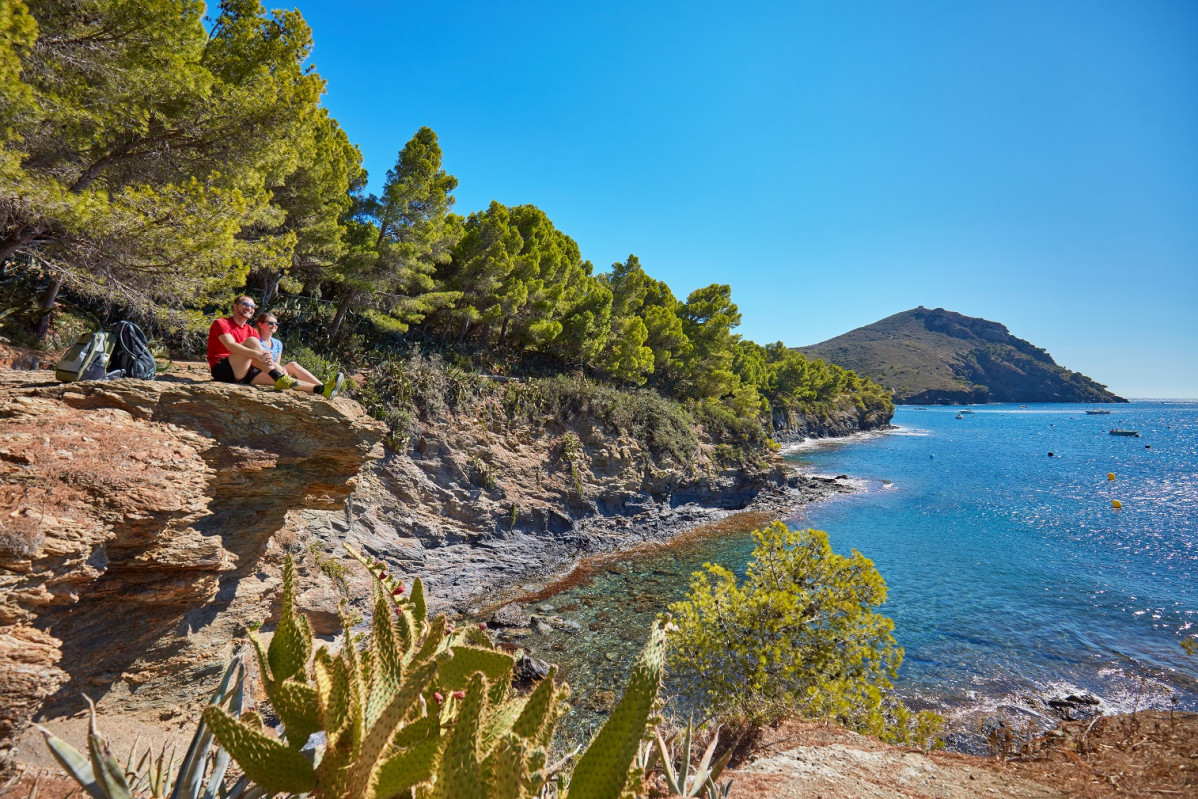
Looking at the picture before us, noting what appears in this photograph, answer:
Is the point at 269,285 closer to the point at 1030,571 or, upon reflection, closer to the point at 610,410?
the point at 610,410

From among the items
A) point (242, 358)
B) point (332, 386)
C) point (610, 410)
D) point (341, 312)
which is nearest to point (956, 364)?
point (610, 410)

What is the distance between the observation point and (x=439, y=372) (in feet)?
56.9

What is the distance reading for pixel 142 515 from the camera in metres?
4.24

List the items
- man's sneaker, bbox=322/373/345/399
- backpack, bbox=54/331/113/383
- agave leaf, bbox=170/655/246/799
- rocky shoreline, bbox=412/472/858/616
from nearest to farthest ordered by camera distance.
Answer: agave leaf, bbox=170/655/246/799
backpack, bbox=54/331/113/383
man's sneaker, bbox=322/373/345/399
rocky shoreline, bbox=412/472/858/616

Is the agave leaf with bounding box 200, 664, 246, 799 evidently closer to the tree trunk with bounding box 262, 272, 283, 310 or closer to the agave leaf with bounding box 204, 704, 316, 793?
the agave leaf with bounding box 204, 704, 316, 793

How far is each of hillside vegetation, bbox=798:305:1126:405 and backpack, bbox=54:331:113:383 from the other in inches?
6154

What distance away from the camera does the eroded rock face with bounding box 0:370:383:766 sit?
138 inches

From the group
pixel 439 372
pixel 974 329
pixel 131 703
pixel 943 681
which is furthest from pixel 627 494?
pixel 974 329

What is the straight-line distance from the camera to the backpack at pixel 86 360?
14.6 feet

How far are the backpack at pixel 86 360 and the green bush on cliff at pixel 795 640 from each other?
25.9ft

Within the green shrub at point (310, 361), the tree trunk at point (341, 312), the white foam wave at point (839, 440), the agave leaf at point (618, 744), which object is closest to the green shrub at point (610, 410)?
the tree trunk at point (341, 312)

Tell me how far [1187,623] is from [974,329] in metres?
232

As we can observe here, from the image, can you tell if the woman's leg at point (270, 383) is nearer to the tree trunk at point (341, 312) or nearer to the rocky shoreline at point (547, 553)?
the rocky shoreline at point (547, 553)

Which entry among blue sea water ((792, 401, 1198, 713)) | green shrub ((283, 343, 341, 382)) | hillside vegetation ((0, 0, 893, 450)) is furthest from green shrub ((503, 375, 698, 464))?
blue sea water ((792, 401, 1198, 713))
